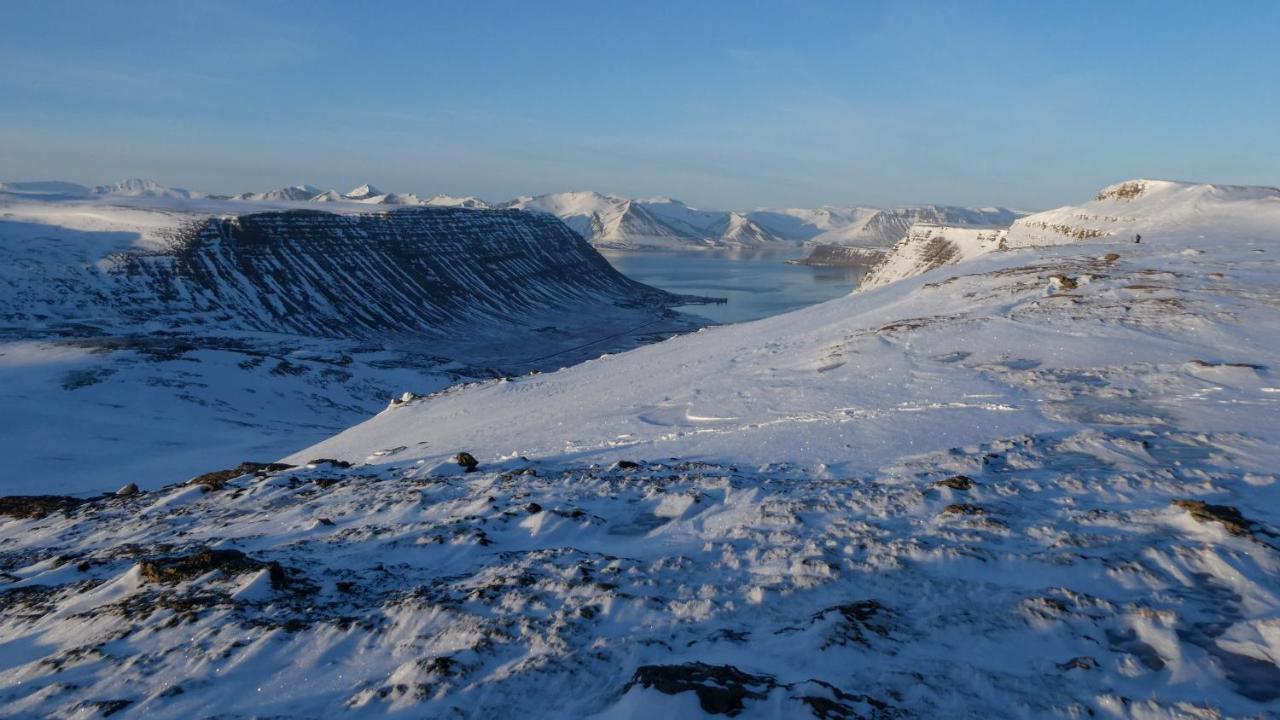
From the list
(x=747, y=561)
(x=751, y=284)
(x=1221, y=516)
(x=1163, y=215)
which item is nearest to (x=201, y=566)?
(x=747, y=561)

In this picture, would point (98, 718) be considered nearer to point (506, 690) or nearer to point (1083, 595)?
point (506, 690)

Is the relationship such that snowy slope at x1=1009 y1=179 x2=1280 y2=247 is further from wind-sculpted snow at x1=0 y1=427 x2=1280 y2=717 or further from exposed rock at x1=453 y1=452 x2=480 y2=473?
exposed rock at x1=453 y1=452 x2=480 y2=473

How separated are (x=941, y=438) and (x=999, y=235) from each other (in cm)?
6819

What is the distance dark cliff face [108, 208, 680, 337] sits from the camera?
241 feet

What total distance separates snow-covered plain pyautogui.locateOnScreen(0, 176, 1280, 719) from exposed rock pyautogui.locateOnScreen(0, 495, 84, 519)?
0.81 ft

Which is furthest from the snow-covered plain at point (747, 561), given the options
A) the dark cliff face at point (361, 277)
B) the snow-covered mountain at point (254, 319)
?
the dark cliff face at point (361, 277)

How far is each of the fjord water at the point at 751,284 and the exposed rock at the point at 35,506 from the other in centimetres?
7766

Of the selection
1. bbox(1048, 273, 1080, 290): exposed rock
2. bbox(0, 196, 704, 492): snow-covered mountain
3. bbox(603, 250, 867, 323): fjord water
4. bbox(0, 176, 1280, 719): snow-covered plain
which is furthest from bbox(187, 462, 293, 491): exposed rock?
bbox(603, 250, 867, 323): fjord water

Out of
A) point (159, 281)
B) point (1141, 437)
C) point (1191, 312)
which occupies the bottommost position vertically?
point (159, 281)

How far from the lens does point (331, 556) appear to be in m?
8.55

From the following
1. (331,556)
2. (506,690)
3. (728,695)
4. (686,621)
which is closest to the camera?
(728,695)

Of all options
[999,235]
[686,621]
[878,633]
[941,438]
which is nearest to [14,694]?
[686,621]

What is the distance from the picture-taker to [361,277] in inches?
3597

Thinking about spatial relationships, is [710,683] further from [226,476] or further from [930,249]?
[930,249]
